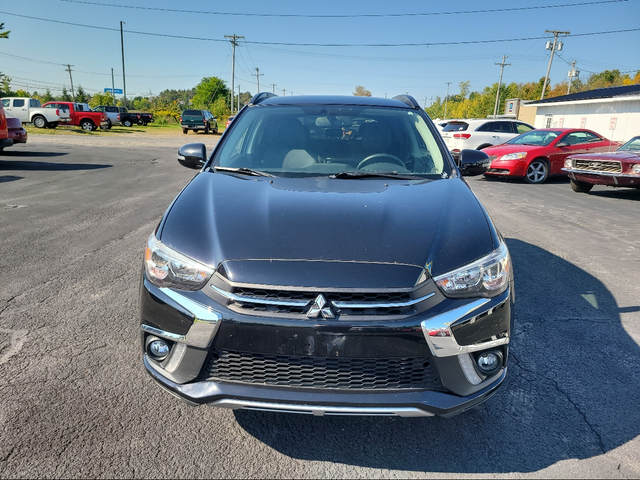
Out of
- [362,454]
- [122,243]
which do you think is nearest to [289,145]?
[362,454]

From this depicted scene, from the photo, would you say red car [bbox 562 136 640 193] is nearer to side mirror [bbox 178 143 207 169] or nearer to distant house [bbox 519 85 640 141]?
side mirror [bbox 178 143 207 169]

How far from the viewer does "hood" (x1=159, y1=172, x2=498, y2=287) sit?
6.78 feet

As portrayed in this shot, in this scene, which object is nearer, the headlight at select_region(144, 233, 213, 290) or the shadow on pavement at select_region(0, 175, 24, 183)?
the headlight at select_region(144, 233, 213, 290)

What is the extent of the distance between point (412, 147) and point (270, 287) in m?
2.05

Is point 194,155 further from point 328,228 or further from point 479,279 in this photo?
point 479,279

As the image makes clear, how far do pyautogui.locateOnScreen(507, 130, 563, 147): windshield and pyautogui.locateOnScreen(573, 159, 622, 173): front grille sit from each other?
226 cm

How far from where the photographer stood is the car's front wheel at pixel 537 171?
41.7 feet

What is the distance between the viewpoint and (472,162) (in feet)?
12.5

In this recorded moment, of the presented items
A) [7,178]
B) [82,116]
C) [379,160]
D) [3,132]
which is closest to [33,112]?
[82,116]

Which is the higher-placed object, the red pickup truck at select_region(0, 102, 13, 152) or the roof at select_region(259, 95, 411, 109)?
the roof at select_region(259, 95, 411, 109)

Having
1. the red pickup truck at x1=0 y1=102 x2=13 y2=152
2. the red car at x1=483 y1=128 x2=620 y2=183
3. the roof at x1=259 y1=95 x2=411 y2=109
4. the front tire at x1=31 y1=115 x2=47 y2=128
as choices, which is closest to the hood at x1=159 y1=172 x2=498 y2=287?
the roof at x1=259 y1=95 x2=411 y2=109

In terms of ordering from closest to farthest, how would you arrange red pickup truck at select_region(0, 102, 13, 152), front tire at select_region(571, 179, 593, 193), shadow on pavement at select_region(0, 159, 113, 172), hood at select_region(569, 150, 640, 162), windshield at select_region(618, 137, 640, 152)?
hood at select_region(569, 150, 640, 162) → windshield at select_region(618, 137, 640, 152) → front tire at select_region(571, 179, 593, 193) → shadow on pavement at select_region(0, 159, 113, 172) → red pickup truck at select_region(0, 102, 13, 152)

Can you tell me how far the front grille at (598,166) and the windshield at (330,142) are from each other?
8.33 m

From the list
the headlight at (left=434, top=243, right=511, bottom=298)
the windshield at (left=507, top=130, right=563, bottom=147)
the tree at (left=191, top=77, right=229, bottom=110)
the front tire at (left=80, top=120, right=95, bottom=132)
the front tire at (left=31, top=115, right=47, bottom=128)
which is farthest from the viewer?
the tree at (left=191, top=77, right=229, bottom=110)
